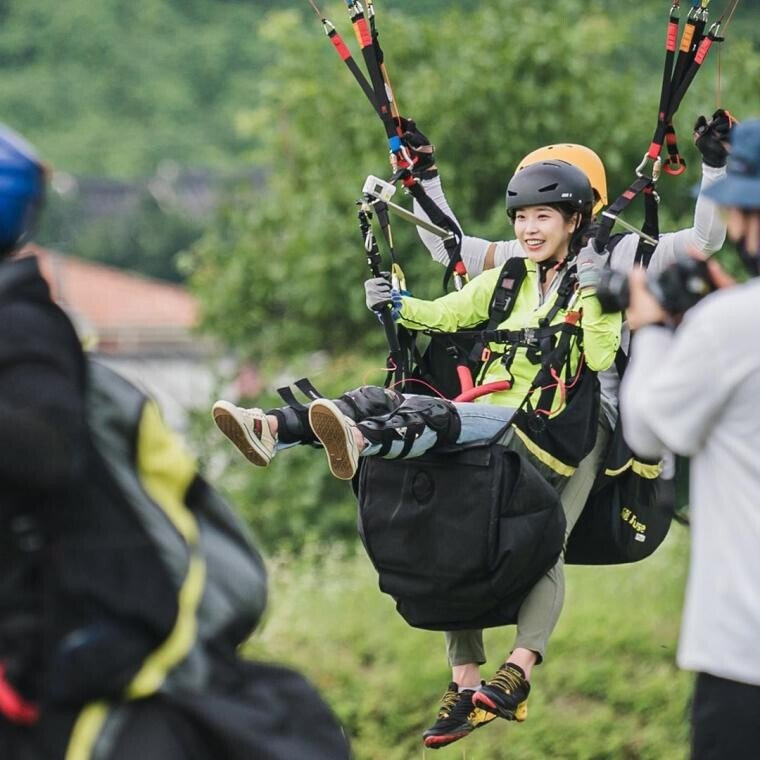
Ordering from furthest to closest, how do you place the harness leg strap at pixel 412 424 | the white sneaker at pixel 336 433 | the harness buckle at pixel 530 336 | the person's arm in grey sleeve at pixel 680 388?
the harness buckle at pixel 530 336 → the harness leg strap at pixel 412 424 → the white sneaker at pixel 336 433 → the person's arm in grey sleeve at pixel 680 388

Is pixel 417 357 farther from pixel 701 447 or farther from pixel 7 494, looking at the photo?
pixel 7 494

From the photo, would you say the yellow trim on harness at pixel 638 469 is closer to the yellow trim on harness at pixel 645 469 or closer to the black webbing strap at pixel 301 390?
the yellow trim on harness at pixel 645 469

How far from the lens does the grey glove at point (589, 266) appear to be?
6.20 metres

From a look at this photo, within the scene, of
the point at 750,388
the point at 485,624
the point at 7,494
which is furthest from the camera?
the point at 485,624

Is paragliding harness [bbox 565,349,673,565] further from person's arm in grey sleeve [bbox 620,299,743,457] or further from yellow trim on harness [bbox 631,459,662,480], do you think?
person's arm in grey sleeve [bbox 620,299,743,457]

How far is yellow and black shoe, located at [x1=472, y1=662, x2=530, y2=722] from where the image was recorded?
620cm

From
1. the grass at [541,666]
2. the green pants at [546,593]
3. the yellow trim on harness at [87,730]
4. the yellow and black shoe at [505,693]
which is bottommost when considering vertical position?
the grass at [541,666]

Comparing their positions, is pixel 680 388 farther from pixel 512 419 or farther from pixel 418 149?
pixel 418 149

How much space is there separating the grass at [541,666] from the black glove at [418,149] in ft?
16.2

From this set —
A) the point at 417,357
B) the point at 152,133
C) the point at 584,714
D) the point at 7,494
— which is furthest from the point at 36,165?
the point at 152,133

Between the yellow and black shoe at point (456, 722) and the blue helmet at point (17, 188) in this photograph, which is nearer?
the blue helmet at point (17, 188)

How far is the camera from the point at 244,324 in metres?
16.7

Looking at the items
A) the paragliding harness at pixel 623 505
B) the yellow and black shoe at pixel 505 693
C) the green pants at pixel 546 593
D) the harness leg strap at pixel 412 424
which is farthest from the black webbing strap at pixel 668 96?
the yellow and black shoe at pixel 505 693

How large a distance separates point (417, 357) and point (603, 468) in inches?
27.2
